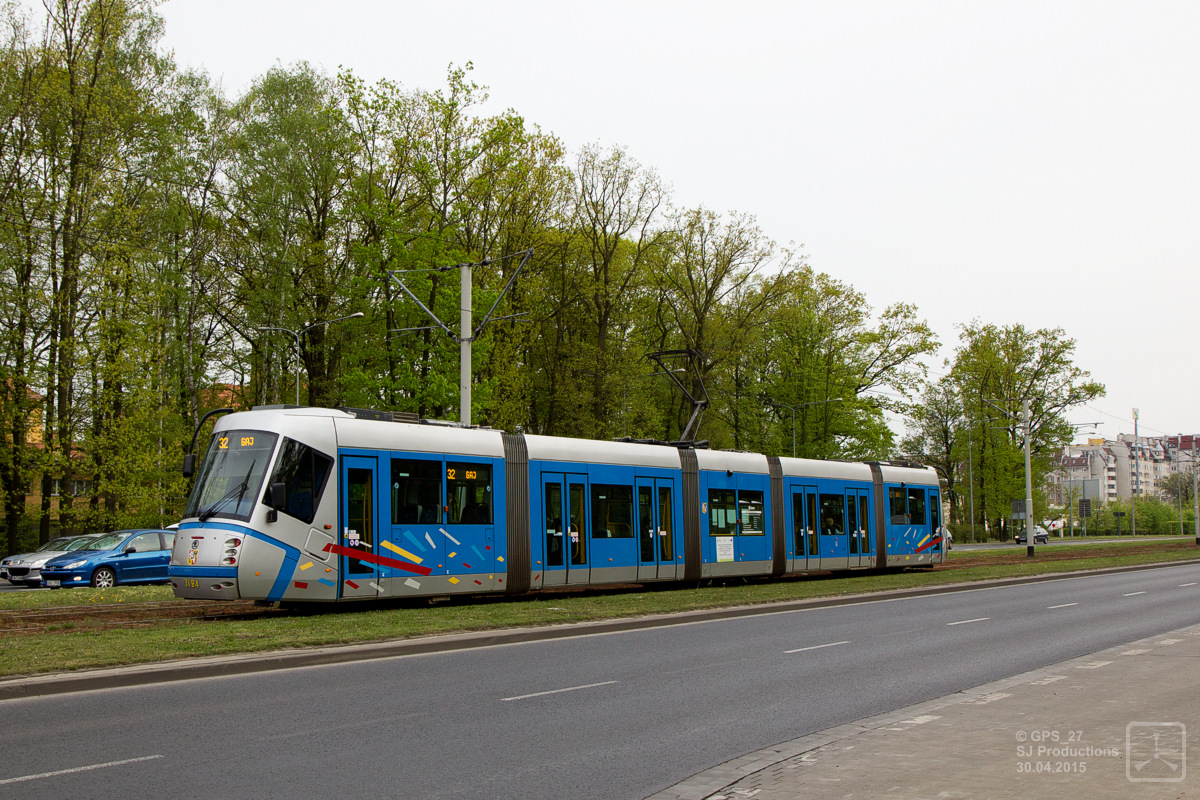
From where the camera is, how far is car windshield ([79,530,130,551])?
2619 centimetres

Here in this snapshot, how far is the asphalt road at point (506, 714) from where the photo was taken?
264 inches

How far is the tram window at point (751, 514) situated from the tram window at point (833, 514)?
3113 millimetres

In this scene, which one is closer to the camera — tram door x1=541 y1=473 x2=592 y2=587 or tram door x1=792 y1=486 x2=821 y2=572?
tram door x1=541 y1=473 x2=592 y2=587

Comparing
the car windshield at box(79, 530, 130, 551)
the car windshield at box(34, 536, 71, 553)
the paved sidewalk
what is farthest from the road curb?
the car windshield at box(34, 536, 71, 553)

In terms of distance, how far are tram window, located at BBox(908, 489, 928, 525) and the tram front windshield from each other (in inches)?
888

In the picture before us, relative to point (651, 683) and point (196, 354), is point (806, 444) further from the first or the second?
point (651, 683)

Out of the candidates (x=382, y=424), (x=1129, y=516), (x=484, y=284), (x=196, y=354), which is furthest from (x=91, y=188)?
(x=1129, y=516)

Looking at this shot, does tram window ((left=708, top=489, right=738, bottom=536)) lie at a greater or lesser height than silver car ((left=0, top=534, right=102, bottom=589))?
greater

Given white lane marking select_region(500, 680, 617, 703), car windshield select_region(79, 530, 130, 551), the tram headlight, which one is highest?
the tram headlight

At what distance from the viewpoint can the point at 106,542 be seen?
86.9 ft

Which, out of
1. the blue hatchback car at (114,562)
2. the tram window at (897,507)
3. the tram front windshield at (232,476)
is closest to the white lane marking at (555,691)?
the tram front windshield at (232,476)

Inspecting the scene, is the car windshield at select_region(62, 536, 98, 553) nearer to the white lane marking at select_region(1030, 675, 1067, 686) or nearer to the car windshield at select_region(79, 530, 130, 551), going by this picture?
the car windshield at select_region(79, 530, 130, 551)

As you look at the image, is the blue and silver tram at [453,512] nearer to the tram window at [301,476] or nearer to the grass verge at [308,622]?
the tram window at [301,476]

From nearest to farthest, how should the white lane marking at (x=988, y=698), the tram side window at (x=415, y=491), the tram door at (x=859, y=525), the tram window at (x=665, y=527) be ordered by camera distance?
the white lane marking at (x=988, y=698) < the tram side window at (x=415, y=491) < the tram window at (x=665, y=527) < the tram door at (x=859, y=525)
